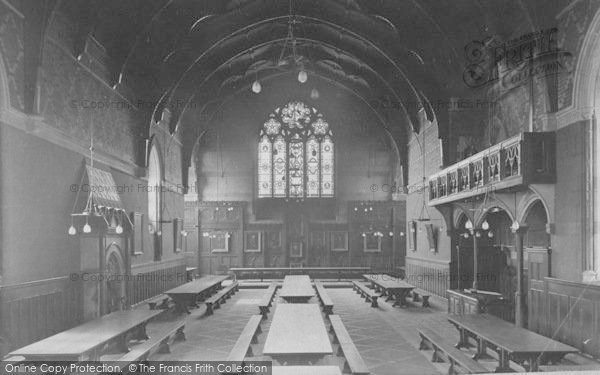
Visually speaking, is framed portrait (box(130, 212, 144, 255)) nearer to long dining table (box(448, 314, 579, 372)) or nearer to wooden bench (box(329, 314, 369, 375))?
wooden bench (box(329, 314, 369, 375))

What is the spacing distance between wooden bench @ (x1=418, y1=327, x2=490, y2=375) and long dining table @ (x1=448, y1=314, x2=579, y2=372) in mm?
425

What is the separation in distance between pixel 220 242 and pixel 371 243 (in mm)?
7642

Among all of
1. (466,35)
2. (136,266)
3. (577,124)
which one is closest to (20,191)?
(136,266)

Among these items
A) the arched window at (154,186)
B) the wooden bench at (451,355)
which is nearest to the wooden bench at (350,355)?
the wooden bench at (451,355)

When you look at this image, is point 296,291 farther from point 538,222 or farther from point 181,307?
point 538,222

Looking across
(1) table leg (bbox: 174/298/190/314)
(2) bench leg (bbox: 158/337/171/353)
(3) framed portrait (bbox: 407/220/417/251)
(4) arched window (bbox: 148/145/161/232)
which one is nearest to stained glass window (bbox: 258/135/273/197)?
(4) arched window (bbox: 148/145/161/232)

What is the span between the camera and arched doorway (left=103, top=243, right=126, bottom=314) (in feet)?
45.9

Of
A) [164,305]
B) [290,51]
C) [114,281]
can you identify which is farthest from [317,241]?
[114,281]

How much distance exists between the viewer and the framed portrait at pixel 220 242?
2666 cm

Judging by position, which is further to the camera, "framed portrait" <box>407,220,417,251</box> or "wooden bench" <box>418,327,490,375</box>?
"framed portrait" <box>407,220,417,251</box>

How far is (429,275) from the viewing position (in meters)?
19.6

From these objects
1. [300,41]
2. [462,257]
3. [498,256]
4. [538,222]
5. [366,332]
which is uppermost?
[300,41]

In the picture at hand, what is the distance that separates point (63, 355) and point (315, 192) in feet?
67.9

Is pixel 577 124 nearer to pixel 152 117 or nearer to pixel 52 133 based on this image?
pixel 52 133
